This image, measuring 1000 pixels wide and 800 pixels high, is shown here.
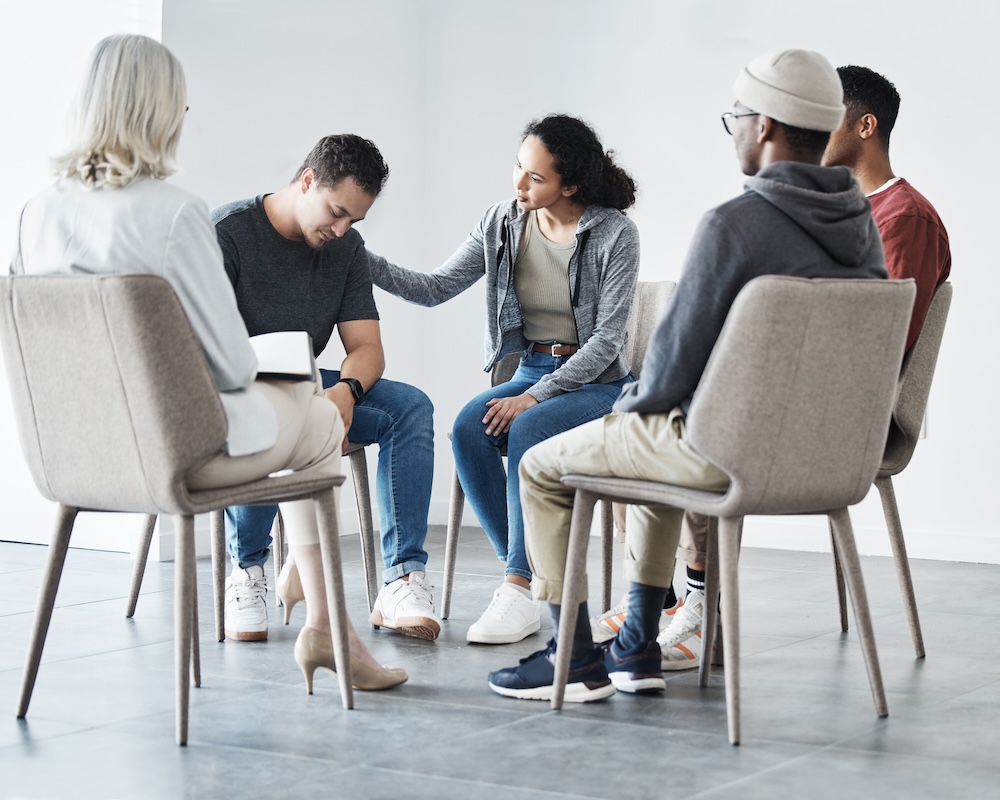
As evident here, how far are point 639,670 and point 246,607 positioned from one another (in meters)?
0.94

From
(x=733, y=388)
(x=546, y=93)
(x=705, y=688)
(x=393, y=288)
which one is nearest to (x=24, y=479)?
(x=393, y=288)

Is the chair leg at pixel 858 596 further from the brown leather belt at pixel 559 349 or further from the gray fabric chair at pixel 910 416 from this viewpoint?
the brown leather belt at pixel 559 349

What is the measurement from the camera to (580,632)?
2.25m

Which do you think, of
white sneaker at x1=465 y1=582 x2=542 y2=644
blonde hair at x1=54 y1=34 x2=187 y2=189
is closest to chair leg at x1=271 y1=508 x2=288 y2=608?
white sneaker at x1=465 y1=582 x2=542 y2=644

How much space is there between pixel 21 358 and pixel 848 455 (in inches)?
51.7

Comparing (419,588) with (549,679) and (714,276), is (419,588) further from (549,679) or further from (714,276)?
(714,276)

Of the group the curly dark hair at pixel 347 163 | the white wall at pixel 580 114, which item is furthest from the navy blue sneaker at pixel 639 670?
the white wall at pixel 580 114

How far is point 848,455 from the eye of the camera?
2057 millimetres

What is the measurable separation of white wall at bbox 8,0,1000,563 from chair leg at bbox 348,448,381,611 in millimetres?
1488

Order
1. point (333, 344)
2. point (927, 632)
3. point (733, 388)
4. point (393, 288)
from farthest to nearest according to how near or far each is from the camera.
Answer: point (333, 344) → point (393, 288) → point (927, 632) → point (733, 388)

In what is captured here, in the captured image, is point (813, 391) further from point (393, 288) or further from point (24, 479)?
point (24, 479)

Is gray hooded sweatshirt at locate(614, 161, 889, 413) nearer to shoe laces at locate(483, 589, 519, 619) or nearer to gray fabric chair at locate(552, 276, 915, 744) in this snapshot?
gray fabric chair at locate(552, 276, 915, 744)

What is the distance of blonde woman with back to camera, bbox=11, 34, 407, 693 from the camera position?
1.96 meters

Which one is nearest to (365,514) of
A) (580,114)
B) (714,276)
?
(714,276)
